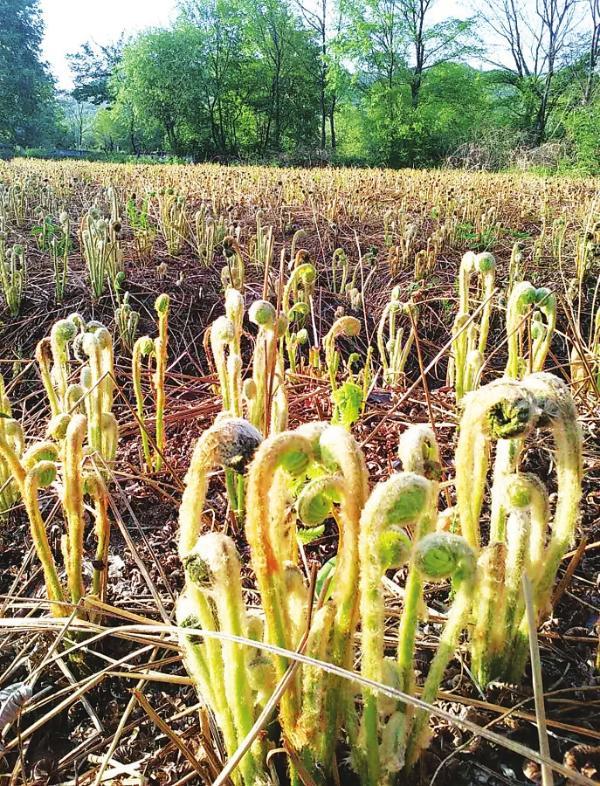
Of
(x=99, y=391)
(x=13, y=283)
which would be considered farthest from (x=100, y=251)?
(x=99, y=391)

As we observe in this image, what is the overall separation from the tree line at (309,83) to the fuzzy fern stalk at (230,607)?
29.7 meters

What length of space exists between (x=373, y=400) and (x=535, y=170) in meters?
18.0

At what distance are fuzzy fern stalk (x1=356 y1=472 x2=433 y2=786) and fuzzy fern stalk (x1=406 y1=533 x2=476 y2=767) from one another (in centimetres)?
3

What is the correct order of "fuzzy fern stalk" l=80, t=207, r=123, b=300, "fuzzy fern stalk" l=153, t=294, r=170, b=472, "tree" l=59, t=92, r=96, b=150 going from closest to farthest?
1. "fuzzy fern stalk" l=153, t=294, r=170, b=472
2. "fuzzy fern stalk" l=80, t=207, r=123, b=300
3. "tree" l=59, t=92, r=96, b=150

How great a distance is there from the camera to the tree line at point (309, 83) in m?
30.5

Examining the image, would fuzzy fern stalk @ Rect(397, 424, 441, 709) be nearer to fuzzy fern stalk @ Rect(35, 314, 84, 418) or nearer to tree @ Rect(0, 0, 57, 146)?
fuzzy fern stalk @ Rect(35, 314, 84, 418)

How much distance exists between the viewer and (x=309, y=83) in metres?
35.7

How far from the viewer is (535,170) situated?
687 inches

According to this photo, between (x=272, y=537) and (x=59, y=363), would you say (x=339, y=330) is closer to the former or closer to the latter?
(x=59, y=363)

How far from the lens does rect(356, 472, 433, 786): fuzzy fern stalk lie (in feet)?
2.10

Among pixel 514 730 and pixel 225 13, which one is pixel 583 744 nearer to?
pixel 514 730

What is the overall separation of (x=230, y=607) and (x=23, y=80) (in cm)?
4512

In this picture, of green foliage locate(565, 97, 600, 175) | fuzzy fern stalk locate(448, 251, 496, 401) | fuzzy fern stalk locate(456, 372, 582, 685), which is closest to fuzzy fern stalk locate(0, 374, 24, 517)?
fuzzy fern stalk locate(456, 372, 582, 685)

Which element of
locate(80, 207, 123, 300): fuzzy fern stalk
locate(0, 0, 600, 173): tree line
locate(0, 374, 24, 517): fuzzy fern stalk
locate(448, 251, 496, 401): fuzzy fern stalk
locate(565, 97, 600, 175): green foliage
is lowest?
locate(0, 374, 24, 517): fuzzy fern stalk
